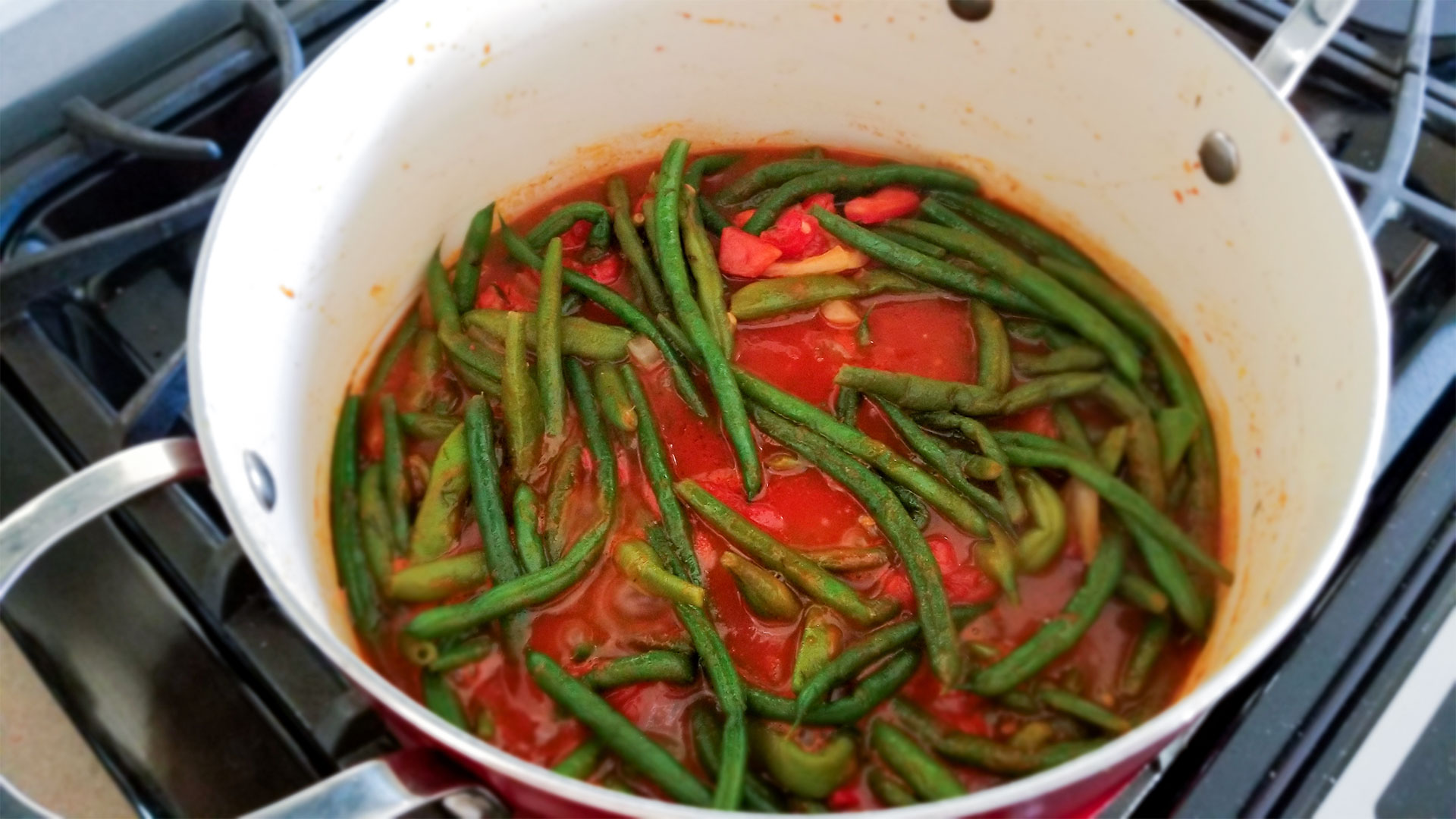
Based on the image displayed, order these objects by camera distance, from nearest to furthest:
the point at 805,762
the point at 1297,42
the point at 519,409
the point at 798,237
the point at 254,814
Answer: the point at 254,814, the point at 805,762, the point at 1297,42, the point at 519,409, the point at 798,237

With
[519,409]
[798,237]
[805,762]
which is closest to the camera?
[805,762]

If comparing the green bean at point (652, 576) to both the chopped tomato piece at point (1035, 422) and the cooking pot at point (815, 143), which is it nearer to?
the cooking pot at point (815, 143)

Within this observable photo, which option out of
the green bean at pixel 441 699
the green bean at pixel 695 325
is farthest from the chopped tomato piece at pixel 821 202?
the green bean at pixel 441 699

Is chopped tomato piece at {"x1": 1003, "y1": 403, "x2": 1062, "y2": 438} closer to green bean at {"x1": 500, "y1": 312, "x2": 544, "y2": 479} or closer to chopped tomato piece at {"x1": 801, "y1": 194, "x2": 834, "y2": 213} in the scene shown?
chopped tomato piece at {"x1": 801, "y1": 194, "x2": 834, "y2": 213}

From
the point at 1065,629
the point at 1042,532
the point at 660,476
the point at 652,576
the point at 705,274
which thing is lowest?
the point at 1065,629

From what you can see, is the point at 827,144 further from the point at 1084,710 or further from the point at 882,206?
the point at 1084,710

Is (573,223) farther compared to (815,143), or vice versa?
(815,143)

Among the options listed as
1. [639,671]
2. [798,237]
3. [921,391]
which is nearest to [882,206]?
[798,237]

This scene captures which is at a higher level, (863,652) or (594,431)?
(594,431)

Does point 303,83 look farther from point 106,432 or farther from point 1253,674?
point 1253,674
